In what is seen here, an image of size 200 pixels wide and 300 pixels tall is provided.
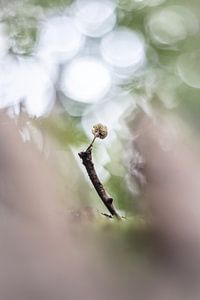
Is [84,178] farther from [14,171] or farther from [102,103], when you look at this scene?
[102,103]

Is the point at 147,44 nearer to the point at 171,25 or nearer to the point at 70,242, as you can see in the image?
the point at 171,25

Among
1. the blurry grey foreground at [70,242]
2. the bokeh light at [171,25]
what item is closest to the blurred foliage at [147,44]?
the bokeh light at [171,25]

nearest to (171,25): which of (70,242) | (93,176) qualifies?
(93,176)

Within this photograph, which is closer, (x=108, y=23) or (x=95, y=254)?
(x=95, y=254)

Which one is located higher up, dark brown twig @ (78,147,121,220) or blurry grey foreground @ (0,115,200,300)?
dark brown twig @ (78,147,121,220)

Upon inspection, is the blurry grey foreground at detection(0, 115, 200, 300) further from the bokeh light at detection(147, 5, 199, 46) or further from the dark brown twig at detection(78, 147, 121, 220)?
the bokeh light at detection(147, 5, 199, 46)

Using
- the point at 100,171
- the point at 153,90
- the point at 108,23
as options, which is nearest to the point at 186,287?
the point at 100,171

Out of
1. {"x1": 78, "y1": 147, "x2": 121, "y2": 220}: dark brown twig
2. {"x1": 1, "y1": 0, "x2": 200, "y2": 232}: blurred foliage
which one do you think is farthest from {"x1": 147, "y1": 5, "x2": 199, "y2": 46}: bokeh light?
{"x1": 78, "y1": 147, "x2": 121, "y2": 220}: dark brown twig

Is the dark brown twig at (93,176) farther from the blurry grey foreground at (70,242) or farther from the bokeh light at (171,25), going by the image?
the bokeh light at (171,25)
